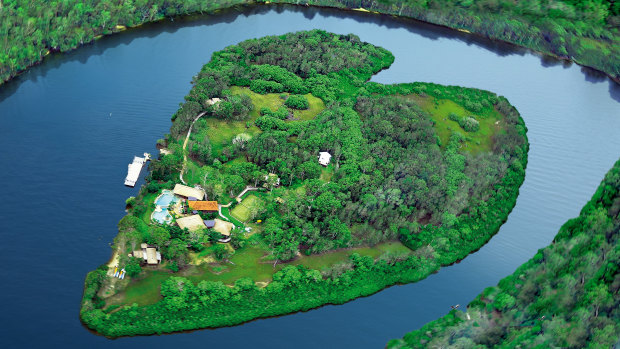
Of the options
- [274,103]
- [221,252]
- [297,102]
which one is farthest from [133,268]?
[297,102]

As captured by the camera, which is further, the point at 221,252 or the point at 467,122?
the point at 467,122

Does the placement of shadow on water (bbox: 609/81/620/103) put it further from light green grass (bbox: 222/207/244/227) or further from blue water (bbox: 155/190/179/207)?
blue water (bbox: 155/190/179/207)

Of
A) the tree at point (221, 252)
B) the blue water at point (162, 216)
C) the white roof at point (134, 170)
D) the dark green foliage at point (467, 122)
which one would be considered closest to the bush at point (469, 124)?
the dark green foliage at point (467, 122)

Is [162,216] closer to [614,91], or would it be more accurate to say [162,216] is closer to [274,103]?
[274,103]

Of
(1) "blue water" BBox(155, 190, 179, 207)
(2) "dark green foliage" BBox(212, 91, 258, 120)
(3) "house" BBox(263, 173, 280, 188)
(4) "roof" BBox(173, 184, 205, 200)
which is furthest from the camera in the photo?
(2) "dark green foliage" BBox(212, 91, 258, 120)

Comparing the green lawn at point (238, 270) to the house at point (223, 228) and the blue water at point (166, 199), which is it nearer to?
the house at point (223, 228)

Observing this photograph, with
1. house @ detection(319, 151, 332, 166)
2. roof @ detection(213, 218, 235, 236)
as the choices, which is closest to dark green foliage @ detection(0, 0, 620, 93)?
house @ detection(319, 151, 332, 166)
